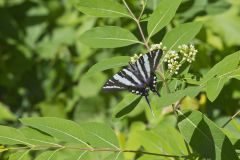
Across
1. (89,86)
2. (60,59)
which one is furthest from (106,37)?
(60,59)

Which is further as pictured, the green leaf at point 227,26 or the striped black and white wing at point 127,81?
the green leaf at point 227,26

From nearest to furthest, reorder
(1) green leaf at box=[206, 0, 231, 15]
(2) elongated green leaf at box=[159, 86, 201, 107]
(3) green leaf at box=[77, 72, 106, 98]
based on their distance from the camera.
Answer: (2) elongated green leaf at box=[159, 86, 201, 107] → (1) green leaf at box=[206, 0, 231, 15] → (3) green leaf at box=[77, 72, 106, 98]

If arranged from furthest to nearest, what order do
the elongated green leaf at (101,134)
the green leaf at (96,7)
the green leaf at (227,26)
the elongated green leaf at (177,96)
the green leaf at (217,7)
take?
the green leaf at (227,26) → the green leaf at (217,7) → the green leaf at (96,7) → the elongated green leaf at (101,134) → the elongated green leaf at (177,96)

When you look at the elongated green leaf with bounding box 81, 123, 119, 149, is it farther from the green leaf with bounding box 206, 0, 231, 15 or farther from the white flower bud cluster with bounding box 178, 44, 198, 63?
the green leaf with bounding box 206, 0, 231, 15

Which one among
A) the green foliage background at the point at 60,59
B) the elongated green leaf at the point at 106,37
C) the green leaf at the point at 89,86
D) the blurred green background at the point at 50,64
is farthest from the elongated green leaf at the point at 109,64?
the green leaf at the point at 89,86

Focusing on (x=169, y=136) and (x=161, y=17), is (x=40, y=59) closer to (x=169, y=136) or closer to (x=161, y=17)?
(x=169, y=136)

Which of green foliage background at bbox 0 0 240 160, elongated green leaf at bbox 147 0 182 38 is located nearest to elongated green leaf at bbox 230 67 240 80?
elongated green leaf at bbox 147 0 182 38

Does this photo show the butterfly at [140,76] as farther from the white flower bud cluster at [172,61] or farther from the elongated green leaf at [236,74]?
the elongated green leaf at [236,74]

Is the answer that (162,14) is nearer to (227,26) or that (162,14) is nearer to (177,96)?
(177,96)
